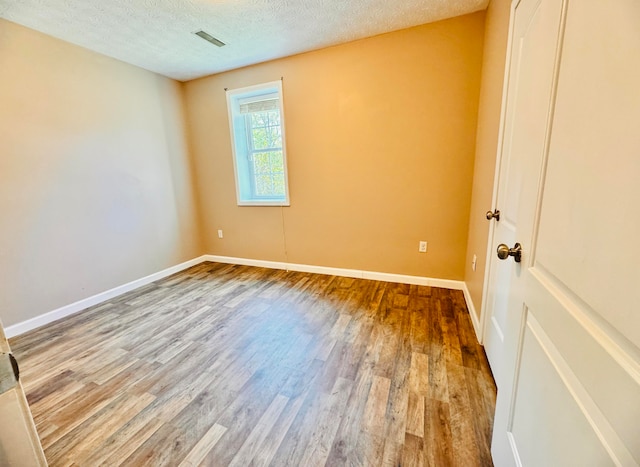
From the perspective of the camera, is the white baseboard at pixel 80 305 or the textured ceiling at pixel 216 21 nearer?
the textured ceiling at pixel 216 21

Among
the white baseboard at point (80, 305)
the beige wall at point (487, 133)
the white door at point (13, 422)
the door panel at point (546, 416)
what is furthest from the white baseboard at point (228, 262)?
the white door at point (13, 422)

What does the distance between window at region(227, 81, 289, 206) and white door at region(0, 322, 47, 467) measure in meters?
2.88

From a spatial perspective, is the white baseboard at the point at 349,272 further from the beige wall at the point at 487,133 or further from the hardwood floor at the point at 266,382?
the beige wall at the point at 487,133

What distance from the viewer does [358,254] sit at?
3.09m

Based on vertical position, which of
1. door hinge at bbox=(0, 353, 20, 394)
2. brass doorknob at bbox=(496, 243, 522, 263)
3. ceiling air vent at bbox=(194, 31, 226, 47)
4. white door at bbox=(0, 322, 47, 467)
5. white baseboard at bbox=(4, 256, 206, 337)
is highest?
ceiling air vent at bbox=(194, 31, 226, 47)

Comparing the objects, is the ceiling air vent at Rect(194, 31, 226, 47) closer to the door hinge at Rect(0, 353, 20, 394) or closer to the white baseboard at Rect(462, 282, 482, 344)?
the door hinge at Rect(0, 353, 20, 394)

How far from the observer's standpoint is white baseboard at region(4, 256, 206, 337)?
2240mm

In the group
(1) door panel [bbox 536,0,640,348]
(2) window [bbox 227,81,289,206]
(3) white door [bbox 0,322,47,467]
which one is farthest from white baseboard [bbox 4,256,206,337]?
(1) door panel [bbox 536,0,640,348]

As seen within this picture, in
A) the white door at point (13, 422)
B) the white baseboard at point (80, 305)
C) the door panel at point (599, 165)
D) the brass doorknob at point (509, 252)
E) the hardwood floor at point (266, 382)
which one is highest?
the door panel at point (599, 165)

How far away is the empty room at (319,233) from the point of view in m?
0.57

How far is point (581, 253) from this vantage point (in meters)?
0.57

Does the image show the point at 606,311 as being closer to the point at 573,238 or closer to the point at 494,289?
the point at 573,238

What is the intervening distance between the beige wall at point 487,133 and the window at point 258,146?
2.02m

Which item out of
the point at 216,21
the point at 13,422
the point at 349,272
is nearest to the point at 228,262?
the point at 349,272
